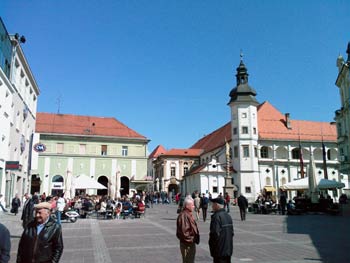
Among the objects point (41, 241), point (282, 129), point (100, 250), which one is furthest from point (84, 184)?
point (282, 129)

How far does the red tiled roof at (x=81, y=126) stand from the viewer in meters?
53.6

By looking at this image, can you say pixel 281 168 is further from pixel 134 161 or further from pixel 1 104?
pixel 1 104

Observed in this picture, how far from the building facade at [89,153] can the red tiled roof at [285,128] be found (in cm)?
2236

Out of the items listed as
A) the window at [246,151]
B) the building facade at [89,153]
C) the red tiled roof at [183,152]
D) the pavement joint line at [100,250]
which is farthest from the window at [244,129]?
the pavement joint line at [100,250]

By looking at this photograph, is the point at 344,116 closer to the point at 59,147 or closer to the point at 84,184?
the point at 84,184

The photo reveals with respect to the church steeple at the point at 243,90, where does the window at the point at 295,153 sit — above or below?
below

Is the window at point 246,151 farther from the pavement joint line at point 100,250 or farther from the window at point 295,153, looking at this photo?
the pavement joint line at point 100,250

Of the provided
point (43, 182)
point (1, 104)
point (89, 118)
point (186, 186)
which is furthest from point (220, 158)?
point (1, 104)

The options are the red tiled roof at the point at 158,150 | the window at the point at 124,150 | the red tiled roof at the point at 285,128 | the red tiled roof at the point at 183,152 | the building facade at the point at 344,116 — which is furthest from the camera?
the red tiled roof at the point at 158,150

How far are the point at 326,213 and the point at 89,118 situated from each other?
40.8 meters

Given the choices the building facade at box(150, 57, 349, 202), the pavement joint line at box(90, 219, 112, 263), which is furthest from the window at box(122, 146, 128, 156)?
the pavement joint line at box(90, 219, 112, 263)

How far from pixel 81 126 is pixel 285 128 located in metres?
36.2

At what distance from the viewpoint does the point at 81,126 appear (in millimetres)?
55250

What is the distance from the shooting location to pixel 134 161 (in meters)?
54.3
